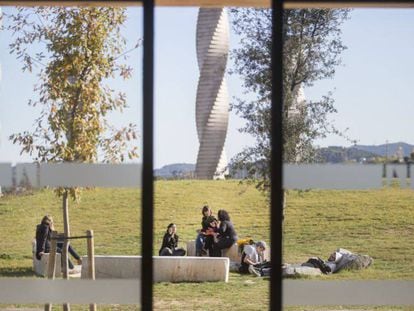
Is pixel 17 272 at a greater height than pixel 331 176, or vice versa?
pixel 331 176

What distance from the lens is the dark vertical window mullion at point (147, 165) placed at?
3.24 meters

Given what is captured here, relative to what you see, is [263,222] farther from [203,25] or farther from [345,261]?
[203,25]

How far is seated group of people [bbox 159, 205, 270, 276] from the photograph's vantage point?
26.6 feet

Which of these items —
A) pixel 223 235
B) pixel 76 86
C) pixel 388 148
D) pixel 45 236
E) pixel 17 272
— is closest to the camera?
pixel 388 148

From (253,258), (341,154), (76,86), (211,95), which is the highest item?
(211,95)

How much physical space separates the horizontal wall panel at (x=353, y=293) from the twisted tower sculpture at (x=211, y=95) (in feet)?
14.1

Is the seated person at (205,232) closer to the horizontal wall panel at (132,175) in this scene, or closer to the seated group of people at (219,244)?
the seated group of people at (219,244)

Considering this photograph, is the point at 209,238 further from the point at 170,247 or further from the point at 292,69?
the point at 292,69

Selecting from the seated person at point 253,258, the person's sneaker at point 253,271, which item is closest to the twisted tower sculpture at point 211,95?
the seated person at point 253,258

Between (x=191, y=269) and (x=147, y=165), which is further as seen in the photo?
(x=191, y=269)

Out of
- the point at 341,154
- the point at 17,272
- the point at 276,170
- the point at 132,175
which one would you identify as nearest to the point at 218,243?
the point at 341,154

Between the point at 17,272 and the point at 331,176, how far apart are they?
3133mm

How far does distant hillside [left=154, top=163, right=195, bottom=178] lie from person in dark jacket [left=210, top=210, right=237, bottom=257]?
761mm

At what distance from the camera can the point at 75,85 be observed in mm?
6273
